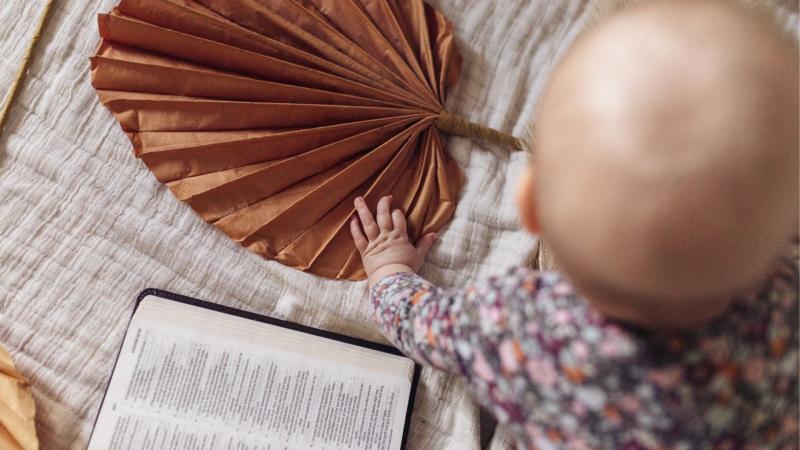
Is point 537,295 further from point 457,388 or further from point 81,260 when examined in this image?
point 81,260

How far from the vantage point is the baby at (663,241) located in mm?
333

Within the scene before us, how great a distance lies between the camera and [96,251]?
0.77m

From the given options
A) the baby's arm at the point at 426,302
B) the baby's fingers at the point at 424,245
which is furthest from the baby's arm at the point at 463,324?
the baby's fingers at the point at 424,245

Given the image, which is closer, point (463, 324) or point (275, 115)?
point (463, 324)

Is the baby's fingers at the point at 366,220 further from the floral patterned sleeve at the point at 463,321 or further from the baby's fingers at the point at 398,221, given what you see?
the floral patterned sleeve at the point at 463,321

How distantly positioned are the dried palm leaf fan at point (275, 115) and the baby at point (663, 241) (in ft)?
1.16

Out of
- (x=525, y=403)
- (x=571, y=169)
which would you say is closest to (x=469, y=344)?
(x=525, y=403)

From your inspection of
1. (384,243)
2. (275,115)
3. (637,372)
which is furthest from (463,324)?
(275,115)

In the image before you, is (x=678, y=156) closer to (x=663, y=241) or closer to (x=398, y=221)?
(x=663, y=241)

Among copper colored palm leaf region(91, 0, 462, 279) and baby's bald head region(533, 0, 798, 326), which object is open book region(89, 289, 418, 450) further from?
baby's bald head region(533, 0, 798, 326)

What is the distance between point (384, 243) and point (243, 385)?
0.79 feet

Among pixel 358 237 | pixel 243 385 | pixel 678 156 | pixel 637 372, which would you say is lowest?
pixel 243 385

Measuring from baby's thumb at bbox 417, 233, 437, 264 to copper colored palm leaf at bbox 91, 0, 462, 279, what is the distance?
0.01 m

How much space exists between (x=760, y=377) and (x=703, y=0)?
0.25 meters
